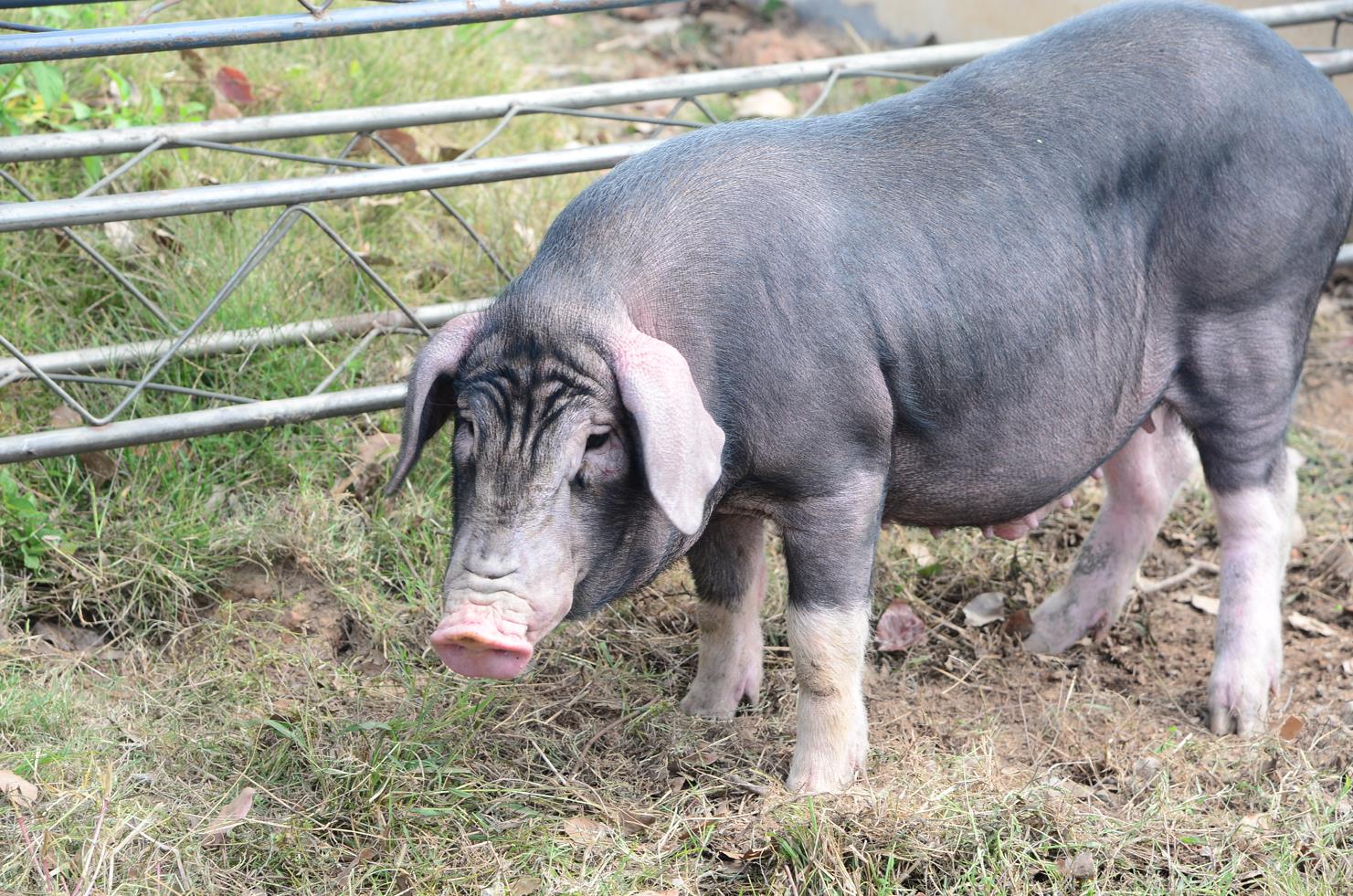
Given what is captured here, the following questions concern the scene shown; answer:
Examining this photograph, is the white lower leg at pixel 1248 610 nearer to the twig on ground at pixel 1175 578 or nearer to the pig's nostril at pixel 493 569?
the twig on ground at pixel 1175 578

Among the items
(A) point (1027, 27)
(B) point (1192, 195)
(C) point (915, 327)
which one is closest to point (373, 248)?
(C) point (915, 327)

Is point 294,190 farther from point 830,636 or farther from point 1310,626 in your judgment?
point 1310,626

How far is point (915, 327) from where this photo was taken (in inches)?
128

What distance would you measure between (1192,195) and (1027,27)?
3659 mm

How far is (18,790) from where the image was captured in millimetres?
3150

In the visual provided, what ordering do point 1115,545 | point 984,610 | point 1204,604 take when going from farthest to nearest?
point 1204,604 → point 984,610 → point 1115,545

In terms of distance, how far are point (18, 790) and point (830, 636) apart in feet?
5.77

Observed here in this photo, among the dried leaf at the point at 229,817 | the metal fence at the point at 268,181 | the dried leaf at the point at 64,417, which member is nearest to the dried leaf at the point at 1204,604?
the metal fence at the point at 268,181

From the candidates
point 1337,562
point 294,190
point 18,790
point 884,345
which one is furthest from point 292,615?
point 1337,562

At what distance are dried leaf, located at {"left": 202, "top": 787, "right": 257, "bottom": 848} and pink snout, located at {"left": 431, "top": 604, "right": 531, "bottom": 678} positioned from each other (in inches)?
26.9

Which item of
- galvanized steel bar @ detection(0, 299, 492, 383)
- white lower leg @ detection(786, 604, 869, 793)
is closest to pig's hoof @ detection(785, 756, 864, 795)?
white lower leg @ detection(786, 604, 869, 793)

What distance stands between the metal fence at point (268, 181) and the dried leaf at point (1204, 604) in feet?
6.06

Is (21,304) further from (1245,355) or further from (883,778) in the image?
(1245,355)

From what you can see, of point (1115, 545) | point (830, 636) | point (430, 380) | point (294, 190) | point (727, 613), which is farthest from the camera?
point (1115, 545)
